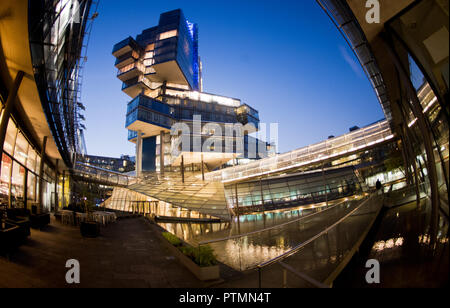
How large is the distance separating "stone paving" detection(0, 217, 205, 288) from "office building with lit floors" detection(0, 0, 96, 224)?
2.45 metres

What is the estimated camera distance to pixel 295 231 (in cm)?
813

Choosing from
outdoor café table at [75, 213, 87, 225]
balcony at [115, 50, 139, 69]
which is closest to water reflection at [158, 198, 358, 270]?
outdoor café table at [75, 213, 87, 225]

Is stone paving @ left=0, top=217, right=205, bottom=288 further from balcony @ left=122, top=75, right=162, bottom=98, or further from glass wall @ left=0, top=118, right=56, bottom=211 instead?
balcony @ left=122, top=75, right=162, bottom=98

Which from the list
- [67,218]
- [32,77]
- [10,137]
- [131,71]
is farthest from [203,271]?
[131,71]

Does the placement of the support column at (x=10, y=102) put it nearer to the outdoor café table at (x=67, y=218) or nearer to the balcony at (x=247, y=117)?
the outdoor café table at (x=67, y=218)

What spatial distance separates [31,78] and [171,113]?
152 ft

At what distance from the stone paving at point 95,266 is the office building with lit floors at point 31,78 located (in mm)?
2453

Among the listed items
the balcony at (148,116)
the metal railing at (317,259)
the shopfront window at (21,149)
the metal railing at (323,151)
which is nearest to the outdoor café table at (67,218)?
the shopfront window at (21,149)

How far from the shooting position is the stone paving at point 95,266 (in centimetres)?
493

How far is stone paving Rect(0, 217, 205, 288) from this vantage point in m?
4.93

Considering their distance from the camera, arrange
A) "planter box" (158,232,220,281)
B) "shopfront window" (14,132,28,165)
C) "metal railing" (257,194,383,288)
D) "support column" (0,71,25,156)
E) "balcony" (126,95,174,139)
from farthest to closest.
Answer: "balcony" (126,95,174,139) < "shopfront window" (14,132,28,165) < "support column" (0,71,25,156) < "planter box" (158,232,220,281) < "metal railing" (257,194,383,288)

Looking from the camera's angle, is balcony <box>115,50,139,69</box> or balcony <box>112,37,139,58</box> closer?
balcony <box>112,37,139,58</box>
